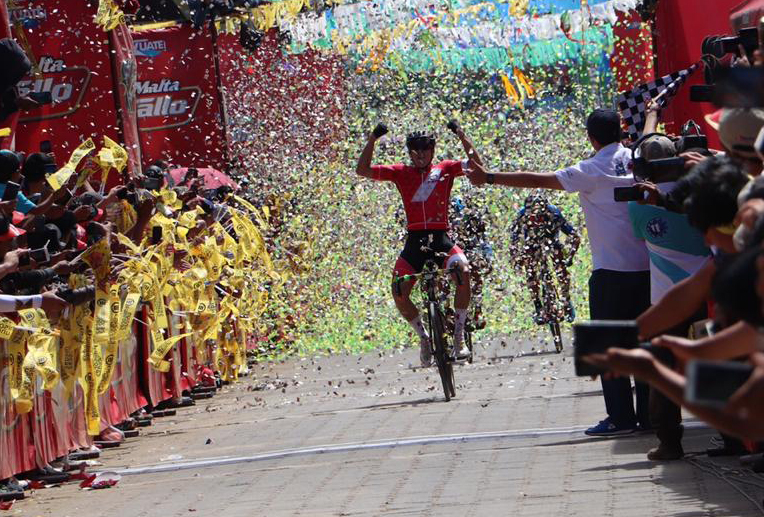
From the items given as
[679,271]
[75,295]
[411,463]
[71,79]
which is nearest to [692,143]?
[679,271]

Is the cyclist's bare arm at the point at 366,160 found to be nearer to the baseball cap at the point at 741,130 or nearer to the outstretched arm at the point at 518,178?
the outstretched arm at the point at 518,178

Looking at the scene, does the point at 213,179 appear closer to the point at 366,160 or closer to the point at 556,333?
the point at 556,333

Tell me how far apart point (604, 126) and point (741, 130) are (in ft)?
15.5

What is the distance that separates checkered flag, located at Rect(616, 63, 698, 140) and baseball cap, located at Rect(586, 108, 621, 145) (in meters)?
0.50

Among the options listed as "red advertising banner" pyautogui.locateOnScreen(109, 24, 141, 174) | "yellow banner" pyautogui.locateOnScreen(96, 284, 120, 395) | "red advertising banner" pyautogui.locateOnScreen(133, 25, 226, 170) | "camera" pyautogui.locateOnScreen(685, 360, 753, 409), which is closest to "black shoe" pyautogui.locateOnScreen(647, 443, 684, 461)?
"yellow banner" pyautogui.locateOnScreen(96, 284, 120, 395)

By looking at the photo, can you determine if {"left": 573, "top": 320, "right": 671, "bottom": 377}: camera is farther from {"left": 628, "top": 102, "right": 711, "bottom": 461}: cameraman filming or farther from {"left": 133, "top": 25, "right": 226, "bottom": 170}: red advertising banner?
{"left": 133, "top": 25, "right": 226, "bottom": 170}: red advertising banner

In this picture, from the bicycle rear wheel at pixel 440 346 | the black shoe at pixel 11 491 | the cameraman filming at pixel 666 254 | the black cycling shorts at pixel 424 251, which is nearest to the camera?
the cameraman filming at pixel 666 254

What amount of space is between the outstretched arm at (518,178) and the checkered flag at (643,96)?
1.19m

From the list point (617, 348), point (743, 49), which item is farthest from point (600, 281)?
point (617, 348)

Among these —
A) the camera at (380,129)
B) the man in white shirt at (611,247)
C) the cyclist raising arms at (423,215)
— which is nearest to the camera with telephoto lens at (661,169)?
the man in white shirt at (611,247)

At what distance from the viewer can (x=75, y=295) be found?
1073 centimetres

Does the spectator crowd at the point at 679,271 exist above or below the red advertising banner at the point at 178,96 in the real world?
below

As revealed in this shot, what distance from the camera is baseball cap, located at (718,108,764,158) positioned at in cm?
638

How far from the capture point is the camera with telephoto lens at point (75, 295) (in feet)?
35.0
